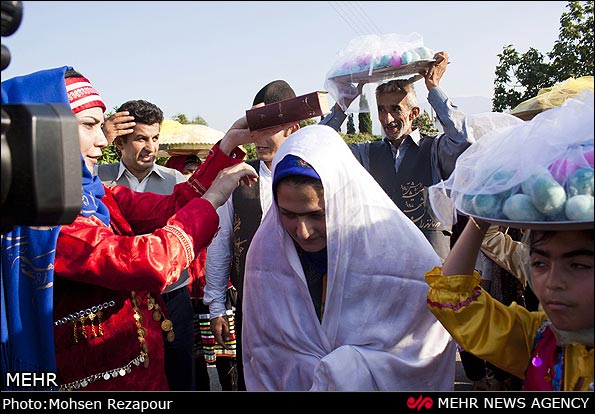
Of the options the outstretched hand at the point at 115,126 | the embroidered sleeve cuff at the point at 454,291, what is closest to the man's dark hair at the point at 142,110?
the outstretched hand at the point at 115,126

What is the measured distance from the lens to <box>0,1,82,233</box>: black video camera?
1.29 meters

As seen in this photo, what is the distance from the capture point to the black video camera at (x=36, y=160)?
1285 mm

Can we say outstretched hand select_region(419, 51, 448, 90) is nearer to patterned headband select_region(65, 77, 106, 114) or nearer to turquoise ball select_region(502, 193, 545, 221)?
patterned headband select_region(65, 77, 106, 114)

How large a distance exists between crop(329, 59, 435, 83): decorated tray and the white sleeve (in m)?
1.05

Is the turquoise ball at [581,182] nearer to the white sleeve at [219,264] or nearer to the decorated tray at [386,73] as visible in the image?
the decorated tray at [386,73]

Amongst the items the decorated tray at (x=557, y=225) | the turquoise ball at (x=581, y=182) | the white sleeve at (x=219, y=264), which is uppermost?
the turquoise ball at (x=581, y=182)

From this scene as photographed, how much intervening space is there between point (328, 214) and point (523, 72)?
4520 millimetres

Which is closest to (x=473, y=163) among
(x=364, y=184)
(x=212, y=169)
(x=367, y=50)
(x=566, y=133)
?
(x=566, y=133)

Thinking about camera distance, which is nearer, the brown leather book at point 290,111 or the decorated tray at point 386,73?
→ the brown leather book at point 290,111

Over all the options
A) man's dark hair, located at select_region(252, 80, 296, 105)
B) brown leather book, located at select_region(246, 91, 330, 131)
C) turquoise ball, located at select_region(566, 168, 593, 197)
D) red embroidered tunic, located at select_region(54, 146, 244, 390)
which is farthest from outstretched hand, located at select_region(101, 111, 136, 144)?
turquoise ball, located at select_region(566, 168, 593, 197)

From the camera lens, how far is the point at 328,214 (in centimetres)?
214

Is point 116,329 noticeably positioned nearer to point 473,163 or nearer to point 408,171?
point 473,163

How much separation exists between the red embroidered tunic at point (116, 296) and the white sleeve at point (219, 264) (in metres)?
1.19

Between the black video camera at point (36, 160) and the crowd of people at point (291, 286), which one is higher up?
the black video camera at point (36, 160)
